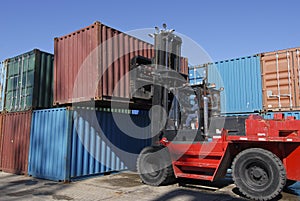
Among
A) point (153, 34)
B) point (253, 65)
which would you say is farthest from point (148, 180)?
point (253, 65)

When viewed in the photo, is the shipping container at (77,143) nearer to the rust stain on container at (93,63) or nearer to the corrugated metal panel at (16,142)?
the corrugated metal panel at (16,142)

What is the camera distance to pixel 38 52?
11.3 metres

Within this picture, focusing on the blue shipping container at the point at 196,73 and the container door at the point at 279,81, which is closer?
the container door at the point at 279,81

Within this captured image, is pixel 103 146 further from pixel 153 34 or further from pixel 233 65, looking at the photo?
pixel 233 65

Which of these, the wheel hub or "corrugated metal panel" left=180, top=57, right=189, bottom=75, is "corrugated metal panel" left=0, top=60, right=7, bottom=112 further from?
the wheel hub

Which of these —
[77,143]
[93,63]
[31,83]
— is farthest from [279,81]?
[31,83]

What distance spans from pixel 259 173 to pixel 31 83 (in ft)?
31.0

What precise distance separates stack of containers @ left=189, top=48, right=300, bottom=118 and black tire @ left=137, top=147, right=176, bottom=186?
127 inches

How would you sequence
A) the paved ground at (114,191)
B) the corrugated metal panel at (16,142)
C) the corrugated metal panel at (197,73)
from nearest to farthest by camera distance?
the paved ground at (114,191)
the corrugated metal panel at (16,142)
the corrugated metal panel at (197,73)

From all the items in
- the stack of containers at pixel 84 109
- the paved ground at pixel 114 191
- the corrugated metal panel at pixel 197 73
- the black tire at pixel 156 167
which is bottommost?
the paved ground at pixel 114 191

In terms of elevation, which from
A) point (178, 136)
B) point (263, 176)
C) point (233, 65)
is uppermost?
point (233, 65)

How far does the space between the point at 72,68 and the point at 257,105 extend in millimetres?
8011

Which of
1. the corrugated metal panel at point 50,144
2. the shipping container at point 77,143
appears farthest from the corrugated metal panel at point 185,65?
the corrugated metal panel at point 50,144

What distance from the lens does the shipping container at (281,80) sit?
34.5 feet
